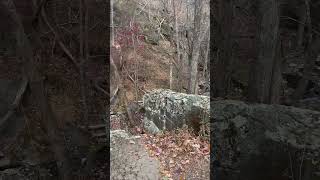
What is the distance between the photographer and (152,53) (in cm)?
1030

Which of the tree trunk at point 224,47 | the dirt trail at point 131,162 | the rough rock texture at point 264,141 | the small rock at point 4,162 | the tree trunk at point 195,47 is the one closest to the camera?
the rough rock texture at point 264,141

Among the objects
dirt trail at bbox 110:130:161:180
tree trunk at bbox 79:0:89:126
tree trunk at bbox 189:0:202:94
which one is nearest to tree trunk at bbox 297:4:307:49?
tree trunk at bbox 79:0:89:126

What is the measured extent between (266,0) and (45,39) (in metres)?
2.38

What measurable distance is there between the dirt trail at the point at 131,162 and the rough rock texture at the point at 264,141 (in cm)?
191

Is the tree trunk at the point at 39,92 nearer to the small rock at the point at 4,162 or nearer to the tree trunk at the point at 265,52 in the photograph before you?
the small rock at the point at 4,162

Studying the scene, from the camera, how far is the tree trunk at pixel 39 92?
11.2ft

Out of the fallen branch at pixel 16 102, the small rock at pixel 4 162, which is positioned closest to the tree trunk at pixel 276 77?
the fallen branch at pixel 16 102

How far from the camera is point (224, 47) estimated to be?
4.62 m

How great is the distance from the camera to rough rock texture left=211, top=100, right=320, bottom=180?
275 centimetres

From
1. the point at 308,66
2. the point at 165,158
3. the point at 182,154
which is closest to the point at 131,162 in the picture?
the point at 165,158

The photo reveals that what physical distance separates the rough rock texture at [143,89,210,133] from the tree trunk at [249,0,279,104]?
2.01 metres

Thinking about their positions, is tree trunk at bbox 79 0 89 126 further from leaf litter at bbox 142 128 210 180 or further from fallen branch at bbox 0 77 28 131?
leaf litter at bbox 142 128 210 180

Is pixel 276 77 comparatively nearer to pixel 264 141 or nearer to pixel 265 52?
pixel 265 52

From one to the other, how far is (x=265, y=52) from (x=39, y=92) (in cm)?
233
